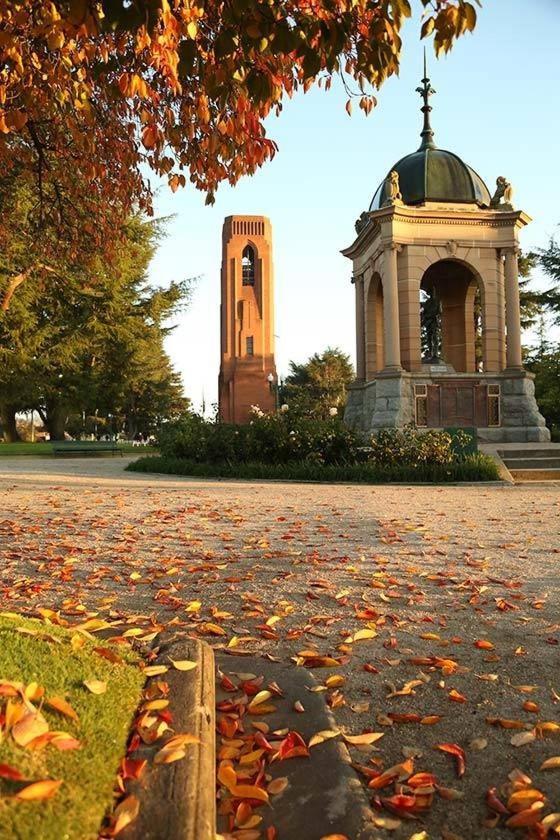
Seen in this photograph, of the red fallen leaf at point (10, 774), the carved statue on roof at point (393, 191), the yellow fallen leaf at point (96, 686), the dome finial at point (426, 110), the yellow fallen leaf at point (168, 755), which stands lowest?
the yellow fallen leaf at point (168, 755)

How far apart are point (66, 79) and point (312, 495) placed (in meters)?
7.58

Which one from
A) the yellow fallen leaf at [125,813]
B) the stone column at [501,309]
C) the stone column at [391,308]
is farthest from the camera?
the stone column at [501,309]

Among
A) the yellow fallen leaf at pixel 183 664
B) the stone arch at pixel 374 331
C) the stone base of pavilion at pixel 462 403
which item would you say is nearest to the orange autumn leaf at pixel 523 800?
the yellow fallen leaf at pixel 183 664

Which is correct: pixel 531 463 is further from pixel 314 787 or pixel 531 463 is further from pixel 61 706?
pixel 61 706

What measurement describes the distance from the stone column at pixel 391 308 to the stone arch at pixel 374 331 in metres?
2.35

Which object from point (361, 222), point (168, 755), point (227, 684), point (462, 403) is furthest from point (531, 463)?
point (168, 755)

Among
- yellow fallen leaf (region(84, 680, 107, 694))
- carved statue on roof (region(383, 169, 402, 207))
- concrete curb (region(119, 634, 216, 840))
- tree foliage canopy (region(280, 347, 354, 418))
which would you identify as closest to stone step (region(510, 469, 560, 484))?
carved statue on roof (region(383, 169, 402, 207))

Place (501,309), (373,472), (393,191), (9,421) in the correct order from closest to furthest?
(373,472), (393,191), (501,309), (9,421)

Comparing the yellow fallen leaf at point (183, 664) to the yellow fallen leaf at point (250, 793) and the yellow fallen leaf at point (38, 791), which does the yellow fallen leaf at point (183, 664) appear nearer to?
the yellow fallen leaf at point (250, 793)

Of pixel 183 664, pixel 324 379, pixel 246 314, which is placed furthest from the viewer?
pixel 246 314

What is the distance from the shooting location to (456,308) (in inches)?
889

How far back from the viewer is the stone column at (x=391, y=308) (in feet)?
60.5

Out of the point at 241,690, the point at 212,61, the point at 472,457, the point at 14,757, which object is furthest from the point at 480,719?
the point at 472,457

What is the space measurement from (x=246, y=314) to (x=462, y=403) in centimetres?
5736
